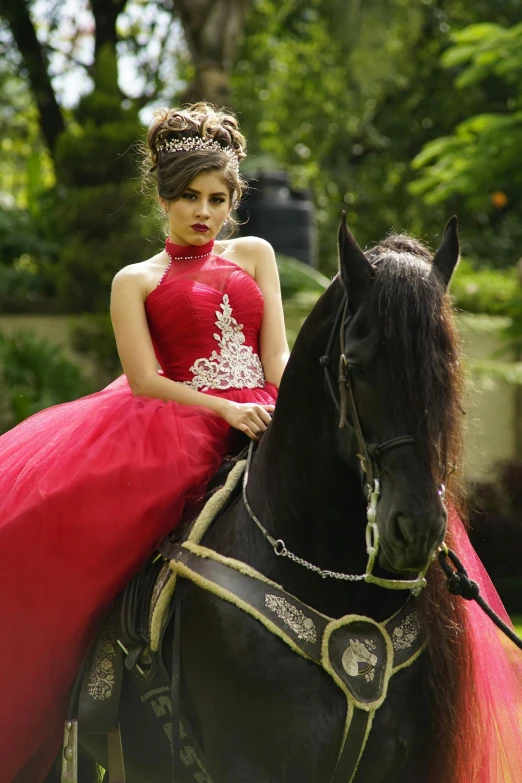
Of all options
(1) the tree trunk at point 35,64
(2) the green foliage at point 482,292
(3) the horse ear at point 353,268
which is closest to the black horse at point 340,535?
(3) the horse ear at point 353,268

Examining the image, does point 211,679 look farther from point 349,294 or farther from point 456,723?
point 349,294

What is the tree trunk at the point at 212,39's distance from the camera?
1233 centimetres

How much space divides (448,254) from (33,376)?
9402mm

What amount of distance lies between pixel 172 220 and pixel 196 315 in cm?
35

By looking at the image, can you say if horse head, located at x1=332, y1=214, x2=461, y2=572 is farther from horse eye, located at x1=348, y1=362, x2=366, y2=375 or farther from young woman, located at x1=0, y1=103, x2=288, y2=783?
young woman, located at x1=0, y1=103, x2=288, y2=783

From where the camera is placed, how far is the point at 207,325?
3662 millimetres

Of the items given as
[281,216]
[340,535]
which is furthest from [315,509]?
[281,216]

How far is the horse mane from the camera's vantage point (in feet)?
8.67

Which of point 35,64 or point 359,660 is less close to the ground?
point 35,64

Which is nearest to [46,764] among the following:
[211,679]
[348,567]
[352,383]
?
[211,679]

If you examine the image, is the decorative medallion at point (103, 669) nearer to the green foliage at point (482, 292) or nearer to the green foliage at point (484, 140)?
the green foliage at point (484, 140)

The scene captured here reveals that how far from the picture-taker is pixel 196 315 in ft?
12.0

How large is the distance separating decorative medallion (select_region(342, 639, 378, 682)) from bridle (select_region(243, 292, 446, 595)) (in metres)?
0.17

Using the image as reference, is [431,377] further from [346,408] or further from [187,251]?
[187,251]
